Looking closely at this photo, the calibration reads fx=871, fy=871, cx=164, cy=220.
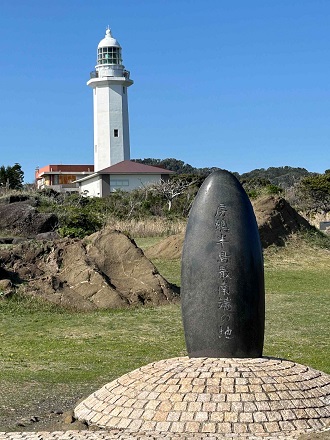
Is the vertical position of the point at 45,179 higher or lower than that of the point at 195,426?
higher

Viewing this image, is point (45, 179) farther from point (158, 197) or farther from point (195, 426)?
point (195, 426)

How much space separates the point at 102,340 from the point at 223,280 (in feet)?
17.7

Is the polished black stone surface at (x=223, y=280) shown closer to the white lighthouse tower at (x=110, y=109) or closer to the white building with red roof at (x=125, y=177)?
the white building with red roof at (x=125, y=177)

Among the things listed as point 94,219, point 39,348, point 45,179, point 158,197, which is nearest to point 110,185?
point 158,197

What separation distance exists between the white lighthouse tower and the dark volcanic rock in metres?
36.6

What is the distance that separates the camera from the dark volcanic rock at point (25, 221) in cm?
2822

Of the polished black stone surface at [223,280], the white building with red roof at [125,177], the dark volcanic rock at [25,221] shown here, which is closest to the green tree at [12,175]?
the white building with red roof at [125,177]

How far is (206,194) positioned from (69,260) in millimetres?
9760

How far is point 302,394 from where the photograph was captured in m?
7.82

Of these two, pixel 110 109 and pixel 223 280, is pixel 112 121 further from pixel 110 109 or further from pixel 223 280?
pixel 223 280

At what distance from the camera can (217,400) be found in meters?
7.56

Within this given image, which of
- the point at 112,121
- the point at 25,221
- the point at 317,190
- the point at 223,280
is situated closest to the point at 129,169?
the point at 112,121

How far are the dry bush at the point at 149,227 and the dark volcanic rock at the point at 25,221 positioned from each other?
2722mm

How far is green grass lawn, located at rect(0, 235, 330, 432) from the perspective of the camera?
1074 centimetres
